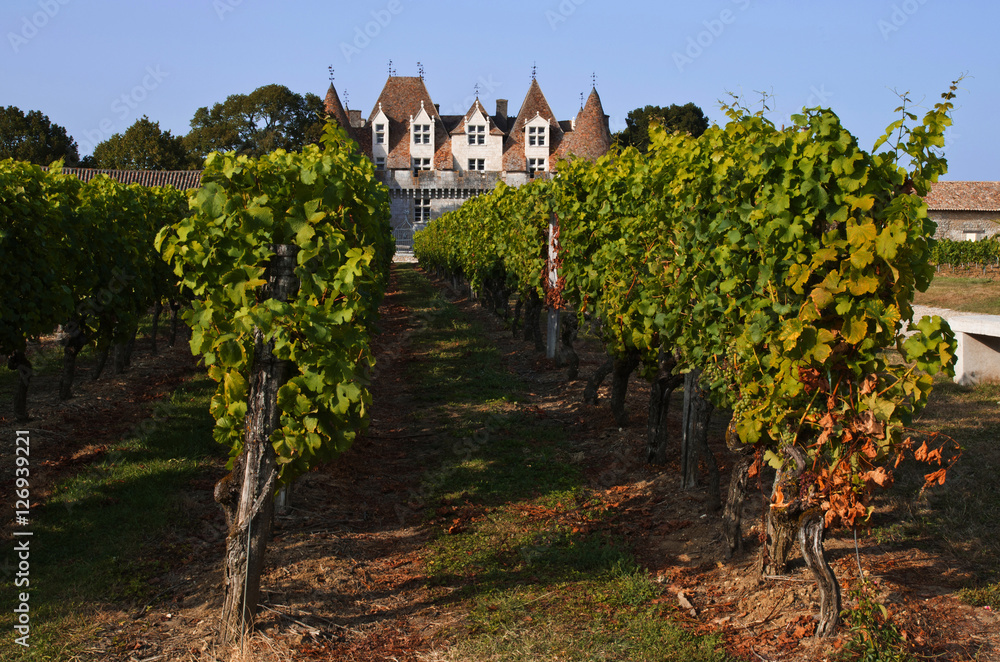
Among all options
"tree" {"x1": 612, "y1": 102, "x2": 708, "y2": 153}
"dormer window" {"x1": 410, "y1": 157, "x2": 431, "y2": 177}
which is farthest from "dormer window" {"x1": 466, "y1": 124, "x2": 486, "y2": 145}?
"tree" {"x1": 612, "y1": 102, "x2": 708, "y2": 153}

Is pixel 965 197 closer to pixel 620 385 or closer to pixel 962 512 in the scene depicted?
pixel 620 385

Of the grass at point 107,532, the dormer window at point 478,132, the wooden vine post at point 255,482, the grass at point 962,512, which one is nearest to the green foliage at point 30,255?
the grass at point 107,532

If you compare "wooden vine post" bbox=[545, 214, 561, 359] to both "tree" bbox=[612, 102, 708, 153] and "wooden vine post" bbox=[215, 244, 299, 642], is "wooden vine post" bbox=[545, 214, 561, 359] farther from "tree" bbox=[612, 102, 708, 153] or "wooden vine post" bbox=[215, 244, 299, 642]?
"tree" bbox=[612, 102, 708, 153]

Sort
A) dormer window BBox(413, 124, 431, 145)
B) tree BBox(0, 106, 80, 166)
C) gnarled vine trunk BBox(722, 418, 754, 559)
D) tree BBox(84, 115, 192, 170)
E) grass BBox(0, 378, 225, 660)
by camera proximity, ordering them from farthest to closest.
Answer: dormer window BBox(413, 124, 431, 145) < tree BBox(84, 115, 192, 170) < tree BBox(0, 106, 80, 166) < gnarled vine trunk BBox(722, 418, 754, 559) < grass BBox(0, 378, 225, 660)

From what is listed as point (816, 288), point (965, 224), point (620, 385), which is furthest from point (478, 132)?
point (816, 288)

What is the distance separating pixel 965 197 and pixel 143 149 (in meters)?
52.6

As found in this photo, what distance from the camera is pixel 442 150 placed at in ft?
195

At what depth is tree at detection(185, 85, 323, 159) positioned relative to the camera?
55.4m

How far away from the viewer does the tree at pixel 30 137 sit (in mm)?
48406

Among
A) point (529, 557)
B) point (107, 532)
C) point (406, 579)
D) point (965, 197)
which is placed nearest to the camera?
point (406, 579)

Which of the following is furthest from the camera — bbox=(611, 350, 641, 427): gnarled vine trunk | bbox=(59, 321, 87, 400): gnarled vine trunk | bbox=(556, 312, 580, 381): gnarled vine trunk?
bbox=(556, 312, 580, 381): gnarled vine trunk

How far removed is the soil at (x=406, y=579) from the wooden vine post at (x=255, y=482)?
7.7 inches

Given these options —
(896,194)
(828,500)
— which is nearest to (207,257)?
(828,500)

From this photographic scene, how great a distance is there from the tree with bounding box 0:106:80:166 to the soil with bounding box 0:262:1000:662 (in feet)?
167
